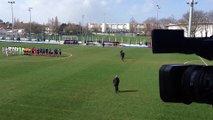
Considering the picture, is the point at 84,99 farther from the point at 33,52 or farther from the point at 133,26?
the point at 133,26

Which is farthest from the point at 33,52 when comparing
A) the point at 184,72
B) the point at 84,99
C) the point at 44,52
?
the point at 184,72

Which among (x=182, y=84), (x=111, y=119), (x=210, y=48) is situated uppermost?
(x=210, y=48)

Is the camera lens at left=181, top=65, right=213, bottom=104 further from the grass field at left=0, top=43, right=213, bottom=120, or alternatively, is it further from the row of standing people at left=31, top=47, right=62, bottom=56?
the row of standing people at left=31, top=47, right=62, bottom=56

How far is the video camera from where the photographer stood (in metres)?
2.67

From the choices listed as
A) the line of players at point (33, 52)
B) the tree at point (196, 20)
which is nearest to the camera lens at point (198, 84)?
the line of players at point (33, 52)

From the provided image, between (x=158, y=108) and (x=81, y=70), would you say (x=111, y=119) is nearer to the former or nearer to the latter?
(x=158, y=108)

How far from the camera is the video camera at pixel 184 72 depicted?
2.67m

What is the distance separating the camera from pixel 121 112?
17141mm

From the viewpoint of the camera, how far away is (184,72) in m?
2.91

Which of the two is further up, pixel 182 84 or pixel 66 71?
pixel 182 84

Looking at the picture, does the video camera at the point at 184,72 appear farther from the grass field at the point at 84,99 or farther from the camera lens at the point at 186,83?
the grass field at the point at 84,99

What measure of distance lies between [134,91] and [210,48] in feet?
65.9

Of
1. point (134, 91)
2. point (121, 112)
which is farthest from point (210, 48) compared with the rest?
point (134, 91)

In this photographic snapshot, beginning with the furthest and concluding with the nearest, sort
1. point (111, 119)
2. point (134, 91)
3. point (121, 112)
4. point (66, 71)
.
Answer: point (66, 71), point (134, 91), point (121, 112), point (111, 119)
